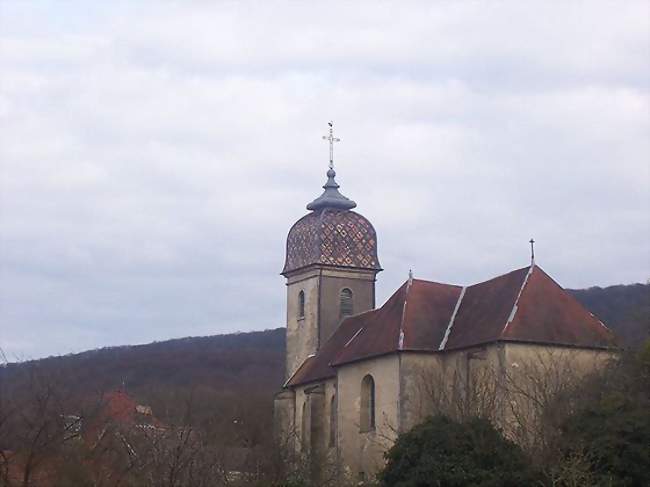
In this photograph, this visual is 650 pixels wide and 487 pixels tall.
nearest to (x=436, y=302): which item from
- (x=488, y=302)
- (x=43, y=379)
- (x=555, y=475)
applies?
(x=488, y=302)

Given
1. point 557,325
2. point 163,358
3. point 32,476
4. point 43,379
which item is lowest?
point 32,476

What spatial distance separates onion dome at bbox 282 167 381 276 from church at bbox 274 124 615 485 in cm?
10

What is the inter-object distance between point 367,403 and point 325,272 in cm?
1083

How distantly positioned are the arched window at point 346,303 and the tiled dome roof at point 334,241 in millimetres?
1201

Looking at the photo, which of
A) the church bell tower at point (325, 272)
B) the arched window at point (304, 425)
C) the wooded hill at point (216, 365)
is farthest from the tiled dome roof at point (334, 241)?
the wooded hill at point (216, 365)

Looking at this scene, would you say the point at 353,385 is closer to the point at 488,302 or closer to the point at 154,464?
the point at 488,302

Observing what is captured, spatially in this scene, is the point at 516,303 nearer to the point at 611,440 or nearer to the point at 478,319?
the point at 478,319

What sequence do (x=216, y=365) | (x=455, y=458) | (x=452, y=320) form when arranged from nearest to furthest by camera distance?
(x=455, y=458) < (x=452, y=320) < (x=216, y=365)

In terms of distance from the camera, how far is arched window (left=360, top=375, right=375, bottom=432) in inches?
1649

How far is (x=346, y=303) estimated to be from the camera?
52.1 metres

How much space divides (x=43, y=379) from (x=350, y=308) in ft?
90.9

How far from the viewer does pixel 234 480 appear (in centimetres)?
3391

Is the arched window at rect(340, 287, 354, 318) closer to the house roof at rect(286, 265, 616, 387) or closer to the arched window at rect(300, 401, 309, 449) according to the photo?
the arched window at rect(300, 401, 309, 449)

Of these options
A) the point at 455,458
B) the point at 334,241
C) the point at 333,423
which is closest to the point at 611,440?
the point at 455,458
